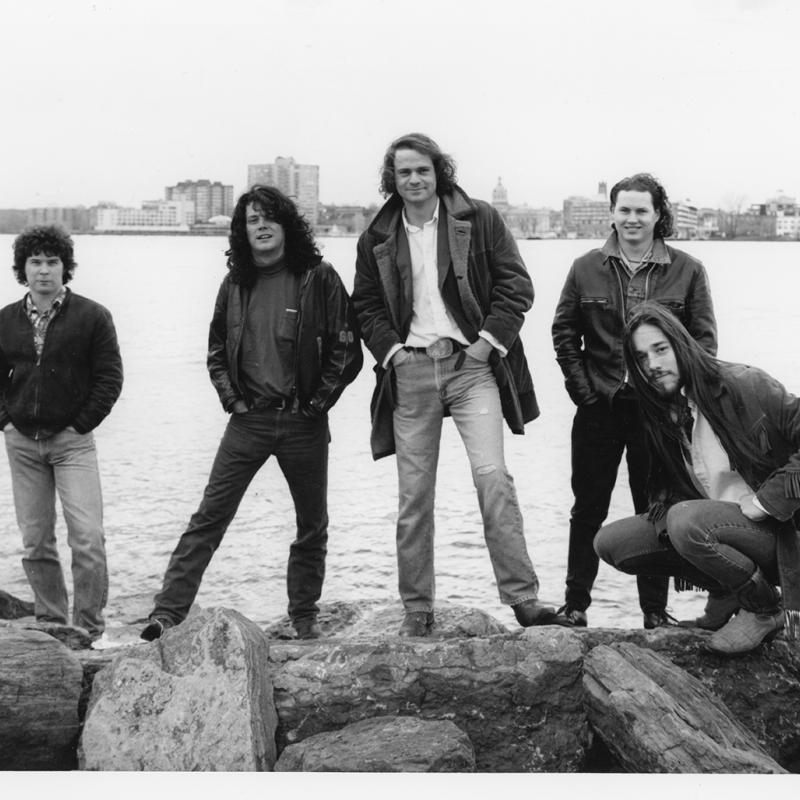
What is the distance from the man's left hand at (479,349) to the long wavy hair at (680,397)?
0.64m

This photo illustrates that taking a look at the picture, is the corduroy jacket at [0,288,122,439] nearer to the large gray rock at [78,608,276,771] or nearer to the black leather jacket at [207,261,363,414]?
the black leather jacket at [207,261,363,414]

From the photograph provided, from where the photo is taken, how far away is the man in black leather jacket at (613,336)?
5008mm

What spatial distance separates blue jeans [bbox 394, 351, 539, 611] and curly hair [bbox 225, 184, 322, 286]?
0.71 meters

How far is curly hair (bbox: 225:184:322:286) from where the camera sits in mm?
5164

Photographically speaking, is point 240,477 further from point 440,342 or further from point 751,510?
point 751,510

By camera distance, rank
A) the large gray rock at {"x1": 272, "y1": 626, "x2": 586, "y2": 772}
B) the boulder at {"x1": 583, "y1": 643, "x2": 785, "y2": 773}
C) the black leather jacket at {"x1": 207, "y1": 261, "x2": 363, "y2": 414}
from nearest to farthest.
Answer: the boulder at {"x1": 583, "y1": 643, "x2": 785, "y2": 773}, the large gray rock at {"x1": 272, "y1": 626, "x2": 586, "y2": 772}, the black leather jacket at {"x1": 207, "y1": 261, "x2": 363, "y2": 414}

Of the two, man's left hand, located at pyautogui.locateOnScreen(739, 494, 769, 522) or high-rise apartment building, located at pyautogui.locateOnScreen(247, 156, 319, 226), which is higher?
high-rise apartment building, located at pyautogui.locateOnScreen(247, 156, 319, 226)

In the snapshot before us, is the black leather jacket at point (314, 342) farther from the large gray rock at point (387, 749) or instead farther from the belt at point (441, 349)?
the large gray rock at point (387, 749)

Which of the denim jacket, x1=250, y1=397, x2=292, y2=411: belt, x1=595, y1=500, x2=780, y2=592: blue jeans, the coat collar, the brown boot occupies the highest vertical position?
the coat collar

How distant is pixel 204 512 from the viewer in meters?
5.16

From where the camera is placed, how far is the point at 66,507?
5.53 metres

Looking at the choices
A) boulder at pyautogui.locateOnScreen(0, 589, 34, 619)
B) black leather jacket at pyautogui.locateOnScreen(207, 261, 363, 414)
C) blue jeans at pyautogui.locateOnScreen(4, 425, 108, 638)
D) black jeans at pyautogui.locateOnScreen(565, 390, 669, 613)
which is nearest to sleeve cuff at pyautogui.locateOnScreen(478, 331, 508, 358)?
black jeans at pyautogui.locateOnScreen(565, 390, 669, 613)

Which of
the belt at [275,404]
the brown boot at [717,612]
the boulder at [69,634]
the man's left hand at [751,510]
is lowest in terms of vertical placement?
the boulder at [69,634]

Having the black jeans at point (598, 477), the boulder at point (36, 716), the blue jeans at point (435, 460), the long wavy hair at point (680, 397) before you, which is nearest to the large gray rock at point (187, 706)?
the boulder at point (36, 716)
